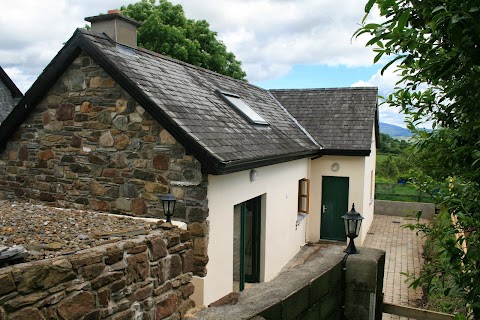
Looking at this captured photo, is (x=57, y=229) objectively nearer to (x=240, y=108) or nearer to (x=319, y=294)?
(x=319, y=294)

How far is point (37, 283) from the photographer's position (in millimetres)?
3127

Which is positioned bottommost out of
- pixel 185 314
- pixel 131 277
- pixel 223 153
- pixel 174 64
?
pixel 185 314

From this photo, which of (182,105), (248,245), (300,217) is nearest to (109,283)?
(182,105)

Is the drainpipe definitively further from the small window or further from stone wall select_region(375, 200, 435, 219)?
stone wall select_region(375, 200, 435, 219)

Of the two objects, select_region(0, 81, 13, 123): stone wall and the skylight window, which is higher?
select_region(0, 81, 13, 123): stone wall

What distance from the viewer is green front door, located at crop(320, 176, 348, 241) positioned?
1370cm

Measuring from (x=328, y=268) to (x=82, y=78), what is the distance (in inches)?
246

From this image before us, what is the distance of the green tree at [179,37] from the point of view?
21000 mm

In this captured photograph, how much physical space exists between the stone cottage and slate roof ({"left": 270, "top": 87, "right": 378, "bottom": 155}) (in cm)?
303

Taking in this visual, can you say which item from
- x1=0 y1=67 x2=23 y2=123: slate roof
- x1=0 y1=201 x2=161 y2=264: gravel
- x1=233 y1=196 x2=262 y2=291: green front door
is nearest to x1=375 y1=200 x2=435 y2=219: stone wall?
x1=233 y1=196 x2=262 y2=291: green front door

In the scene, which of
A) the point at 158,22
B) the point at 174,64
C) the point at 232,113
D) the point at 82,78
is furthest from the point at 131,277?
the point at 158,22

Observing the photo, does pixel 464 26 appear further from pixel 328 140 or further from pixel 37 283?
pixel 328 140

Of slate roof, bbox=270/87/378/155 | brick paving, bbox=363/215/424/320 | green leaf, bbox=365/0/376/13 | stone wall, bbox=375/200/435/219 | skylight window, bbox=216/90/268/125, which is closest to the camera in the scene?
green leaf, bbox=365/0/376/13

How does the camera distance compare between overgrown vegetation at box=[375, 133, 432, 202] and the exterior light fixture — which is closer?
the exterior light fixture
